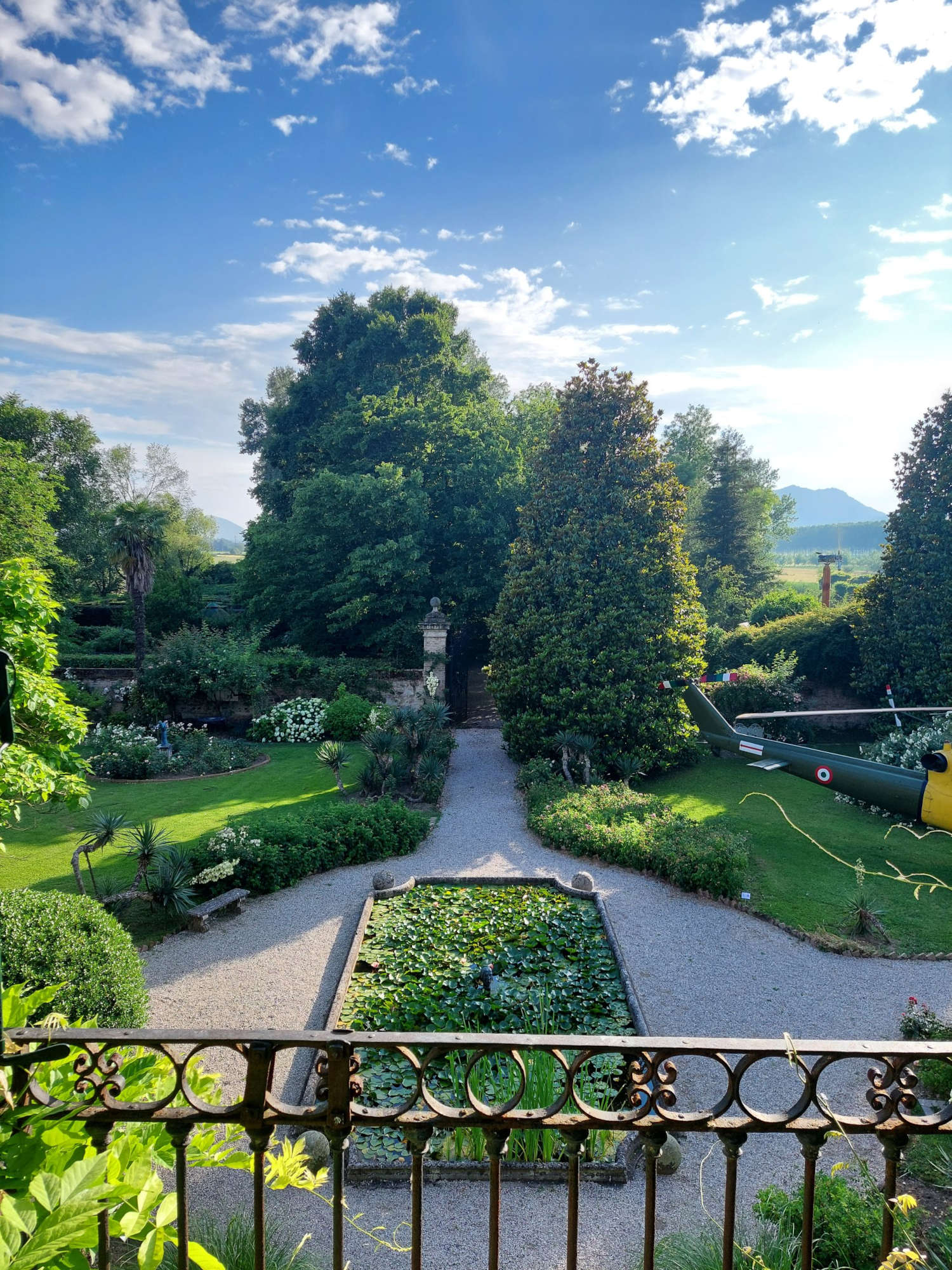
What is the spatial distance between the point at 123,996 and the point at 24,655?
2.86 meters

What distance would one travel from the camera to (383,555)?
20688mm

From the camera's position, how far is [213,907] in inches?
338

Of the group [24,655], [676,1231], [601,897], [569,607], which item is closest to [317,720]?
[569,607]

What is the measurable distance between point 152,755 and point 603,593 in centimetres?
997

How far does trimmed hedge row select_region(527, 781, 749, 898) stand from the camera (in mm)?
9516

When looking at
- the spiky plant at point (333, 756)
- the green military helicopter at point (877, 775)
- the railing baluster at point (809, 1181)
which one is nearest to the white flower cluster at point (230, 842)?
the spiky plant at point (333, 756)

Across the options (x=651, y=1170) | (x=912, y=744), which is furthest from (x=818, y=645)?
(x=651, y=1170)

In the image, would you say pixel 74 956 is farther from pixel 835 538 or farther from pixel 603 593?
pixel 835 538

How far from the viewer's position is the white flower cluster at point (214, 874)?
347 inches

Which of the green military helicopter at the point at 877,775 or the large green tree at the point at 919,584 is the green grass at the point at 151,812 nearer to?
the green military helicopter at the point at 877,775

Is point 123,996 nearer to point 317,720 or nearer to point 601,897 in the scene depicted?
point 601,897

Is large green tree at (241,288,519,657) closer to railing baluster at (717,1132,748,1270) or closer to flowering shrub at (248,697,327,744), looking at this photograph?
flowering shrub at (248,697,327,744)

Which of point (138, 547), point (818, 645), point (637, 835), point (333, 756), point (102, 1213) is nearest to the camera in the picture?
point (102, 1213)

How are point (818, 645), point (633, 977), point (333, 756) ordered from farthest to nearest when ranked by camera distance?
point (818, 645) < point (333, 756) < point (633, 977)
